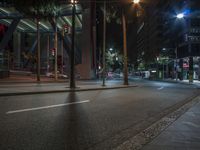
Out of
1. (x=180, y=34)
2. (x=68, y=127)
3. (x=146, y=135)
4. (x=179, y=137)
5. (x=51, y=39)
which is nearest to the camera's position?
(x=179, y=137)

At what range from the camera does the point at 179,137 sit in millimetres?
7582

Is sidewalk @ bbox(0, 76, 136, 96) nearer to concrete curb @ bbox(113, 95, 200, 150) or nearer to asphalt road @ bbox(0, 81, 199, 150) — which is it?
asphalt road @ bbox(0, 81, 199, 150)

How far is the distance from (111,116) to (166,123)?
6.68 ft

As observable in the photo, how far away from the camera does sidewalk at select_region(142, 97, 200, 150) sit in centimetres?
659

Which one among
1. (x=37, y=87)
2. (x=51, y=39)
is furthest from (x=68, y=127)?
(x=51, y=39)

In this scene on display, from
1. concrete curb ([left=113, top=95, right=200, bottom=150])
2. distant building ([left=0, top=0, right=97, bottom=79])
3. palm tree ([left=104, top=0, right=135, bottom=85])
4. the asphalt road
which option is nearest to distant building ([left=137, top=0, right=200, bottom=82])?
distant building ([left=0, top=0, right=97, bottom=79])

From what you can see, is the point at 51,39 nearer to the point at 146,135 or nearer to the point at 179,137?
the point at 146,135

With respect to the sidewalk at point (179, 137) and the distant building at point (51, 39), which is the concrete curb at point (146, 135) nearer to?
the sidewalk at point (179, 137)

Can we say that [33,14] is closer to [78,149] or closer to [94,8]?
[78,149]

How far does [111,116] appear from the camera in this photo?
11039 mm

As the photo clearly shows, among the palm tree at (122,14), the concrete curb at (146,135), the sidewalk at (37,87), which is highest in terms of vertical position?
the palm tree at (122,14)

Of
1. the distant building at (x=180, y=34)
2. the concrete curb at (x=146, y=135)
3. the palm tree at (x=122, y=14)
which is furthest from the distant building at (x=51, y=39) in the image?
the concrete curb at (x=146, y=135)

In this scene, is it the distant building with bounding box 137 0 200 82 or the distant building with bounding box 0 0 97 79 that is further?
the distant building with bounding box 137 0 200 82

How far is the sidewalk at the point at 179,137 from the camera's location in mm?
6588
